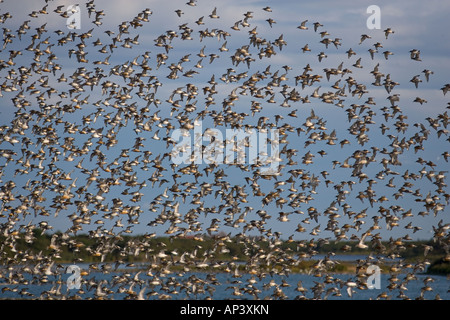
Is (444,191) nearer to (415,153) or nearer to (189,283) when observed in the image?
(415,153)

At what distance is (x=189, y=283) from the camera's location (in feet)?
180

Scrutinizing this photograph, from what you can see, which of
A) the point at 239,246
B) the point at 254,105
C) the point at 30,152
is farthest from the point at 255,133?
the point at 239,246

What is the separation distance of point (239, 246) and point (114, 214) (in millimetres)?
39809

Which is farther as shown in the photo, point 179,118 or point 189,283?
point 179,118

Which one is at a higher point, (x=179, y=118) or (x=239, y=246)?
(x=179, y=118)
